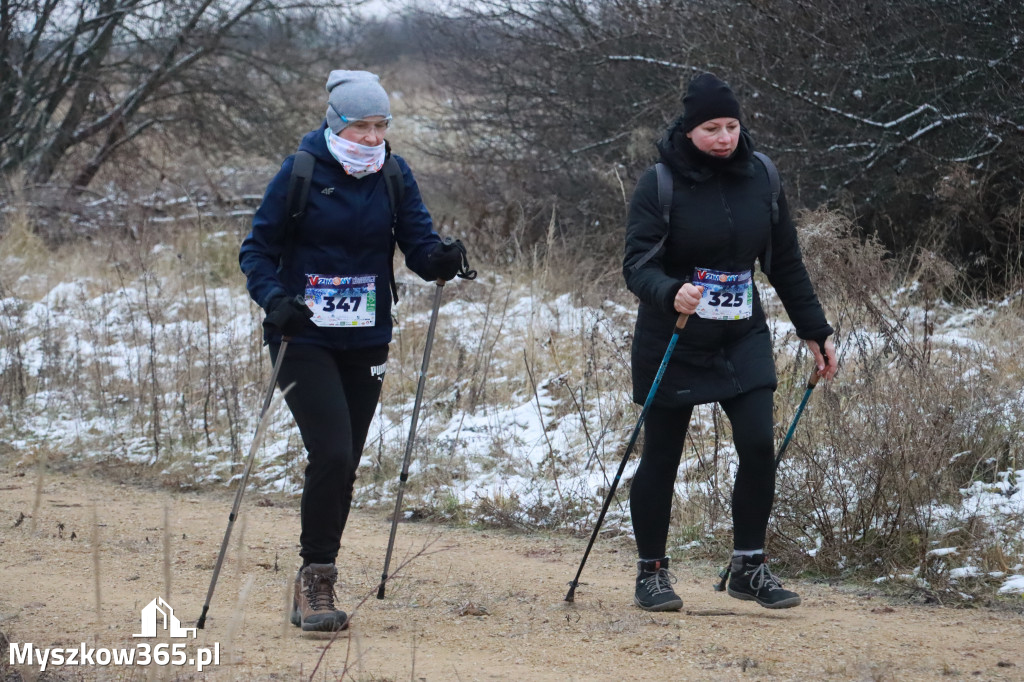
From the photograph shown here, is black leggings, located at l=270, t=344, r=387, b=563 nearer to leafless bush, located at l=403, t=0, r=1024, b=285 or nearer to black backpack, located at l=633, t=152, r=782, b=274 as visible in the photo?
black backpack, located at l=633, t=152, r=782, b=274

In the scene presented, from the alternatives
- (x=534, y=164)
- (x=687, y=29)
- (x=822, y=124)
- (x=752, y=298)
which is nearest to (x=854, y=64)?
(x=822, y=124)

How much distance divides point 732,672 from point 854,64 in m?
7.01

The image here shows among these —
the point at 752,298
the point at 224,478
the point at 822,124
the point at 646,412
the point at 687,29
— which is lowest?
the point at 224,478

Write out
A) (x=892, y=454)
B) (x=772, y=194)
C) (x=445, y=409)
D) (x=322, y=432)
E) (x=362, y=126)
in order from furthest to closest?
(x=445, y=409)
(x=892, y=454)
(x=772, y=194)
(x=362, y=126)
(x=322, y=432)

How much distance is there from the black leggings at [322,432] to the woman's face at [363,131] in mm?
781

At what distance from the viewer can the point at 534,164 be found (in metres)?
12.7

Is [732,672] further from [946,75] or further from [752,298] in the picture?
[946,75]

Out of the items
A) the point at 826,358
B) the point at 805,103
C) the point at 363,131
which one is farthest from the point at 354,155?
the point at 805,103

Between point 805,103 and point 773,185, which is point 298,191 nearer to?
point 773,185

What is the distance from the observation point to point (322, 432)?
4172 mm

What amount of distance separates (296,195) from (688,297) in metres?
1.47

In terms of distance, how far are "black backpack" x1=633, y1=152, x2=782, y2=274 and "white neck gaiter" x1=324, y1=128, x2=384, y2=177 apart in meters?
1.05

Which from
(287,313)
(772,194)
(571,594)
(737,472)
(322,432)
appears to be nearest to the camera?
(287,313)

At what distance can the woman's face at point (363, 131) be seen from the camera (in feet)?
14.0
